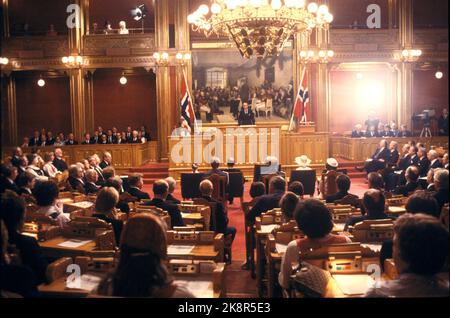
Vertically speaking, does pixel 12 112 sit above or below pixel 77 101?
below

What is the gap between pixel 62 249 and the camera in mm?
3727

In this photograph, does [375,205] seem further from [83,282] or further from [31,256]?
[31,256]

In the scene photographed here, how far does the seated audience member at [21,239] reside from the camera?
2.56 meters

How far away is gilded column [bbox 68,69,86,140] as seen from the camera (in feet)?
53.6

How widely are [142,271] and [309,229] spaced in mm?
1155

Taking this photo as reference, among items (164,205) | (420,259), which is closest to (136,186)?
(164,205)

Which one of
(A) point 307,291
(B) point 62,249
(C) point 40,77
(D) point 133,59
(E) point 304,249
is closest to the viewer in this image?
(A) point 307,291

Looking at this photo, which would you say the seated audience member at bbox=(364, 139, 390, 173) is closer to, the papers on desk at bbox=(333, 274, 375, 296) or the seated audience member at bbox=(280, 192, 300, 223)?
the seated audience member at bbox=(280, 192, 300, 223)

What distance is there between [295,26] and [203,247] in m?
5.30

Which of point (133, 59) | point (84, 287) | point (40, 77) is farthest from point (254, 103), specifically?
point (84, 287)

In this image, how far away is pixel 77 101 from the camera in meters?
16.4

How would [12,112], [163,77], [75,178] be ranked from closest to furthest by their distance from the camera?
[75,178]
[163,77]
[12,112]

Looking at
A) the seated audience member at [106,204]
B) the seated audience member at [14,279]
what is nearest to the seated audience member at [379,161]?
the seated audience member at [106,204]
